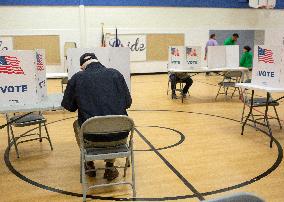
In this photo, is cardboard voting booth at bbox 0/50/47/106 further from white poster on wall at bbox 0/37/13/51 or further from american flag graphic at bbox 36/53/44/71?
white poster on wall at bbox 0/37/13/51

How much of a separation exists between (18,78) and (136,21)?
10719 millimetres

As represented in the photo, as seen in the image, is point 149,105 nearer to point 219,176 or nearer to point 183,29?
point 219,176

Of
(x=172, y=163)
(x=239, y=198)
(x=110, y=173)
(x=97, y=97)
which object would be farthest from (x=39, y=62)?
(x=239, y=198)

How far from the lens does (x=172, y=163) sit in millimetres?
4398

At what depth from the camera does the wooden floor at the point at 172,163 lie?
3.59 metres

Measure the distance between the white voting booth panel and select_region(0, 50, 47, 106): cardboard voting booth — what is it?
25.2 inches

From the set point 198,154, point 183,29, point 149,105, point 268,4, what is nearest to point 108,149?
point 198,154

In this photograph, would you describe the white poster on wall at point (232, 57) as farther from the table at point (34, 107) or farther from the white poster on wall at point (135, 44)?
the table at point (34, 107)

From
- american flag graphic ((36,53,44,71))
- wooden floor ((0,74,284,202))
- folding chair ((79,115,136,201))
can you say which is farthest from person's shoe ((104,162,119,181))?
american flag graphic ((36,53,44,71))

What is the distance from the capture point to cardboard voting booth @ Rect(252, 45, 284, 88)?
5.25 meters

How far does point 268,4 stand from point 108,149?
13.7m

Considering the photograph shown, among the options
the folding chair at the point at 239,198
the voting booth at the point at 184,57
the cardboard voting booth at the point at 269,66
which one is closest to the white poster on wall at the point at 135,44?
the voting booth at the point at 184,57

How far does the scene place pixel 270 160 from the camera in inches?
177

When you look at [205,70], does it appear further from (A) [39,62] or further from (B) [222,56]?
(A) [39,62]
